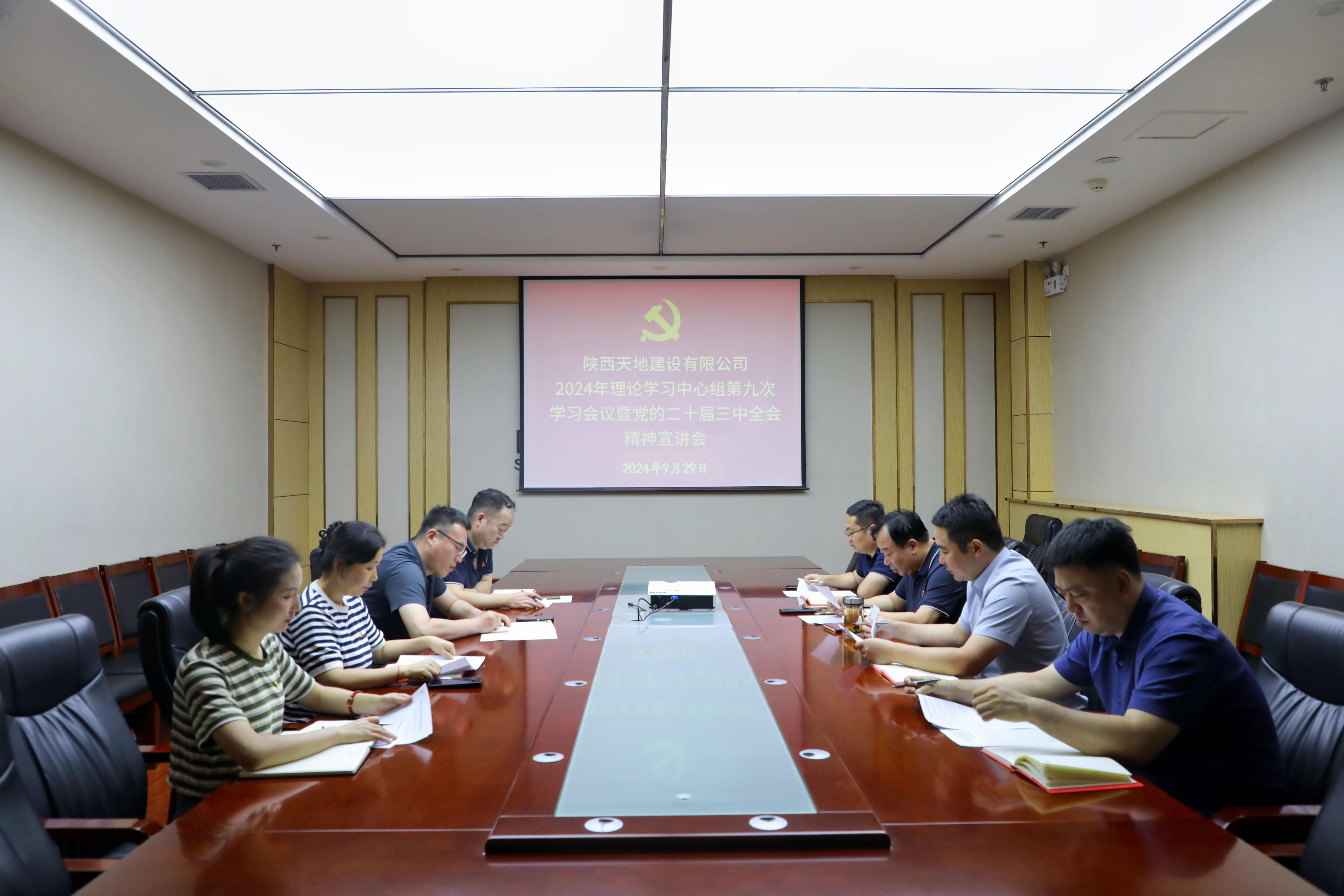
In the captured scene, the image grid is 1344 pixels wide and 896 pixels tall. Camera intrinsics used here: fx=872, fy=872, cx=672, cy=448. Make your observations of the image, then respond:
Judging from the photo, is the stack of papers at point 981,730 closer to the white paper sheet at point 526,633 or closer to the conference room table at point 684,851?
the conference room table at point 684,851

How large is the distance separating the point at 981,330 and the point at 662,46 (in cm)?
479

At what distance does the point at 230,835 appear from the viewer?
55.4 inches

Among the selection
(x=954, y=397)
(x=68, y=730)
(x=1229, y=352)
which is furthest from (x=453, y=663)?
(x=954, y=397)

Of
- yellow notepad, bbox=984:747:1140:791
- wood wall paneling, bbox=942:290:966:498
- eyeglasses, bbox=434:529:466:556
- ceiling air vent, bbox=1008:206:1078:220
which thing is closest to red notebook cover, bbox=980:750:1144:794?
yellow notepad, bbox=984:747:1140:791

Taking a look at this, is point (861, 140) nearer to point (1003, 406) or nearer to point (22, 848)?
point (1003, 406)

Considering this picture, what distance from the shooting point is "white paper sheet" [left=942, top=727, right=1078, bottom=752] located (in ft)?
5.90

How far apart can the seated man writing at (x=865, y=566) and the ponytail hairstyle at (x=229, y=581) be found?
295cm

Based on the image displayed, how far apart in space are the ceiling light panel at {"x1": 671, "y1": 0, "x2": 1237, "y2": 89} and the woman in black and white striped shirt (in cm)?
242

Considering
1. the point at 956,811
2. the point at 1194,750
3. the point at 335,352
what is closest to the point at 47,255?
the point at 335,352

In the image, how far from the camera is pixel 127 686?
12.0 ft

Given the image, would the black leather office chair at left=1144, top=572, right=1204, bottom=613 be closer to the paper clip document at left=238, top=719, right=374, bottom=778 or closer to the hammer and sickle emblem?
the paper clip document at left=238, top=719, right=374, bottom=778

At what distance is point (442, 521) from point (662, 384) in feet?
13.4

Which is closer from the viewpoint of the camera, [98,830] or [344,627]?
[98,830]

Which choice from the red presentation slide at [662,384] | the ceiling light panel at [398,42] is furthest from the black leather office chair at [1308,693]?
the red presentation slide at [662,384]
